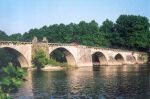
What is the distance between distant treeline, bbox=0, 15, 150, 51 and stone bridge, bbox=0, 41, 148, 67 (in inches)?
224

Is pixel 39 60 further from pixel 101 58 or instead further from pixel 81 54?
pixel 101 58

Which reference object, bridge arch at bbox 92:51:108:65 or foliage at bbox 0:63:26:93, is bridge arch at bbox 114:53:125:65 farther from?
foliage at bbox 0:63:26:93

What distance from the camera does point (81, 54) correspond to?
113562mm

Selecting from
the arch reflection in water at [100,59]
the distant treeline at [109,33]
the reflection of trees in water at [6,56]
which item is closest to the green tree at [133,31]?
the distant treeline at [109,33]

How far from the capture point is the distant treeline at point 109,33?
461 feet

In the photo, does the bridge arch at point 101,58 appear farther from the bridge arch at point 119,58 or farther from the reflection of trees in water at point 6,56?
the reflection of trees in water at point 6,56

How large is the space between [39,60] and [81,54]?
22157 mm

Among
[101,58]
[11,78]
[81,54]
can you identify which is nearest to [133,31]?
[101,58]

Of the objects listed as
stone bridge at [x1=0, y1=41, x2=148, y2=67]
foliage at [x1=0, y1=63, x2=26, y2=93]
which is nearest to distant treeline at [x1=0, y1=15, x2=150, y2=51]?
stone bridge at [x1=0, y1=41, x2=148, y2=67]

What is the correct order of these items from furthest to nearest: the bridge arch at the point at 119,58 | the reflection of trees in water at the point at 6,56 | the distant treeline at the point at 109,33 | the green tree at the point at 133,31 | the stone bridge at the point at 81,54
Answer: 1. the distant treeline at the point at 109,33
2. the green tree at the point at 133,31
3. the bridge arch at the point at 119,58
4. the stone bridge at the point at 81,54
5. the reflection of trees in water at the point at 6,56

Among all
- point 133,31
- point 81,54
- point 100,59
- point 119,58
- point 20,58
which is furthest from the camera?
point 133,31

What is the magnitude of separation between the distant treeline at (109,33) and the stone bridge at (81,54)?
5697 mm

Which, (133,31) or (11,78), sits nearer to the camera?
(11,78)

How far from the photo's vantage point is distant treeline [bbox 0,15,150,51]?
140 meters
